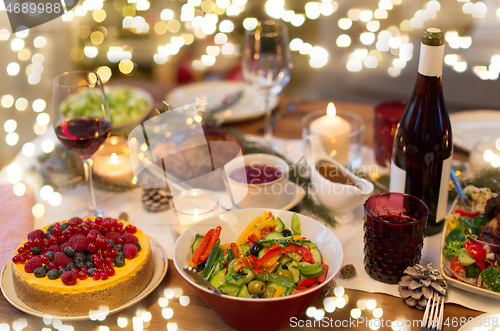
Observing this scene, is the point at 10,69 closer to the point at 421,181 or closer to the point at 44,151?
the point at 44,151

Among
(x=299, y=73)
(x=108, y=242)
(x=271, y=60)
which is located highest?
(x=271, y=60)

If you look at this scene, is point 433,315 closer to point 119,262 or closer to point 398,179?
point 398,179

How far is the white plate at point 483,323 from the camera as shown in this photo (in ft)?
2.30

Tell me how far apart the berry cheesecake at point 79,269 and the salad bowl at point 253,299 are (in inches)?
3.7

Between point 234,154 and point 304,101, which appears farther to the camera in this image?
point 304,101

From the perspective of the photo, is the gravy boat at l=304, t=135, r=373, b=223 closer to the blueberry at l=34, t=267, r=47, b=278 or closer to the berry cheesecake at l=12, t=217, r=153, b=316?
the berry cheesecake at l=12, t=217, r=153, b=316

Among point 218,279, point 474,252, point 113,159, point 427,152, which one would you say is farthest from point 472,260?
point 113,159

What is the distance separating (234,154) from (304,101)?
2.19 feet

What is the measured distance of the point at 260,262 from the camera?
2.48 ft

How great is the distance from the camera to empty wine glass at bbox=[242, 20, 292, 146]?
1.32 m

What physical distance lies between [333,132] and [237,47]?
7.45 feet

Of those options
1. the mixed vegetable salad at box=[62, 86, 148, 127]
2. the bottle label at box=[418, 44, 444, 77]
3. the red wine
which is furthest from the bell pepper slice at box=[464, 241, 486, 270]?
the mixed vegetable salad at box=[62, 86, 148, 127]

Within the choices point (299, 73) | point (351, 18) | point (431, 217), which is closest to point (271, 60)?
point (431, 217)

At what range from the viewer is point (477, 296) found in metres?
0.79
